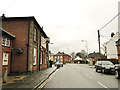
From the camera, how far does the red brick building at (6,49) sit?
35.9ft

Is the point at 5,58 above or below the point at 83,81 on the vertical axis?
above

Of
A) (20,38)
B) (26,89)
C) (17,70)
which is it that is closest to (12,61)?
(17,70)

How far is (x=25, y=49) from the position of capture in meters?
13.0

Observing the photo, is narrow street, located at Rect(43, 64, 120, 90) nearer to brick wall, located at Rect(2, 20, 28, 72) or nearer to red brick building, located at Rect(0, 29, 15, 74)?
brick wall, located at Rect(2, 20, 28, 72)

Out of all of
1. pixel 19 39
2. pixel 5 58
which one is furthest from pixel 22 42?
pixel 5 58

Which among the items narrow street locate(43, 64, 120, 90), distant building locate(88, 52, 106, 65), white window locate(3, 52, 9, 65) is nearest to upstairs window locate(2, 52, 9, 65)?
white window locate(3, 52, 9, 65)

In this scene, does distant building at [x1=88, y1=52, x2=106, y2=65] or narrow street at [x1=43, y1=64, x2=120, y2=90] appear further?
distant building at [x1=88, y1=52, x2=106, y2=65]

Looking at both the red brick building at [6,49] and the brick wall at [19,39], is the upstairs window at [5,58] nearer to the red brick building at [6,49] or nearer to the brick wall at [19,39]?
the red brick building at [6,49]

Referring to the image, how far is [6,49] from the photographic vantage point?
38.0ft

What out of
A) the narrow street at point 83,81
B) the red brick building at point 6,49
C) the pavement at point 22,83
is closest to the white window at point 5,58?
the red brick building at point 6,49

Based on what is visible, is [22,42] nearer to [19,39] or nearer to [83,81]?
[19,39]

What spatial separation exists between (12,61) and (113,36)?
38016 millimetres

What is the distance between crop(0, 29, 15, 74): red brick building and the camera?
35.9ft

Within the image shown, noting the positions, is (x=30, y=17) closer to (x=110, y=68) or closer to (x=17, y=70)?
(x=17, y=70)
